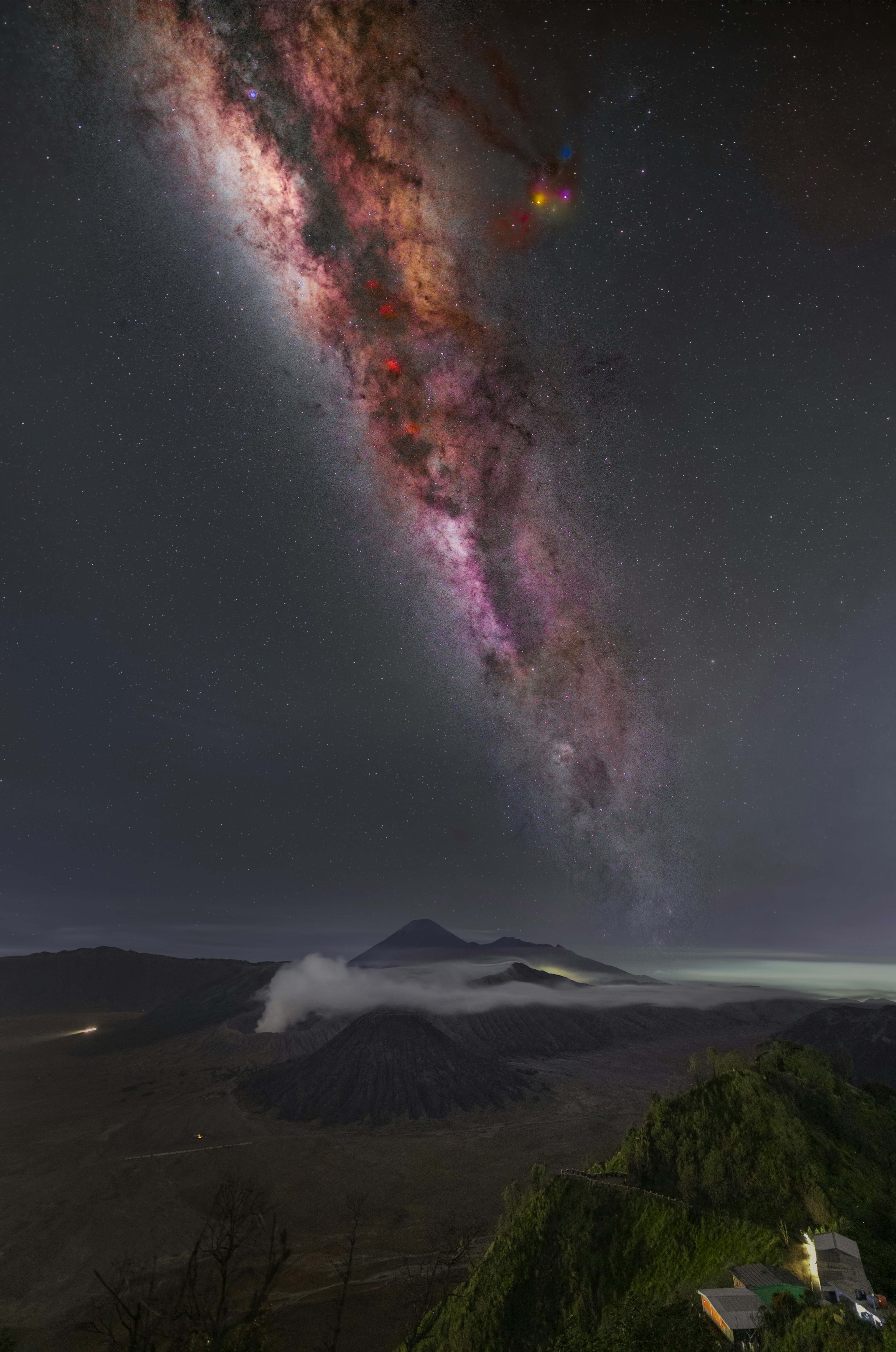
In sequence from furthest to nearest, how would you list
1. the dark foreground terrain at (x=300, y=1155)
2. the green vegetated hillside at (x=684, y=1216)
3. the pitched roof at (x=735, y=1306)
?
the dark foreground terrain at (x=300, y=1155) < the green vegetated hillside at (x=684, y=1216) < the pitched roof at (x=735, y=1306)

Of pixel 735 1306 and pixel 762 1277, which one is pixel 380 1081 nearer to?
pixel 762 1277

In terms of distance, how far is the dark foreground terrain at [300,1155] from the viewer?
69375mm

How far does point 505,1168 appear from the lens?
11125cm

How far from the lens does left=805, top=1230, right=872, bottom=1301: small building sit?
26.2 metres

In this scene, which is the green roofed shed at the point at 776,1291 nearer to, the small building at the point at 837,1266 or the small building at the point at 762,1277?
the small building at the point at 762,1277

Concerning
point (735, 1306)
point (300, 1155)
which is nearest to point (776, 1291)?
point (735, 1306)

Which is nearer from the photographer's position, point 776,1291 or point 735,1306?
point 735,1306

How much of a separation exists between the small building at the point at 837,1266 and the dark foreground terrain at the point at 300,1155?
30428mm

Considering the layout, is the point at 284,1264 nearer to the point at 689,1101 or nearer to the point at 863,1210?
the point at 689,1101

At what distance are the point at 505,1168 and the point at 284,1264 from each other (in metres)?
49.4

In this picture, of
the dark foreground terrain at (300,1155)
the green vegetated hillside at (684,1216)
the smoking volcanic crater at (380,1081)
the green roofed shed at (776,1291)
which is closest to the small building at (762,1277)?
the green roofed shed at (776,1291)

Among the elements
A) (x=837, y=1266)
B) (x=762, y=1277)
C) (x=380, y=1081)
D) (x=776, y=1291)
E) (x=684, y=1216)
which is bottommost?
(x=380, y=1081)

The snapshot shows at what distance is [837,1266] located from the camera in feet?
89.3

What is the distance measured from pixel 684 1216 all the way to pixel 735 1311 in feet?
32.3
